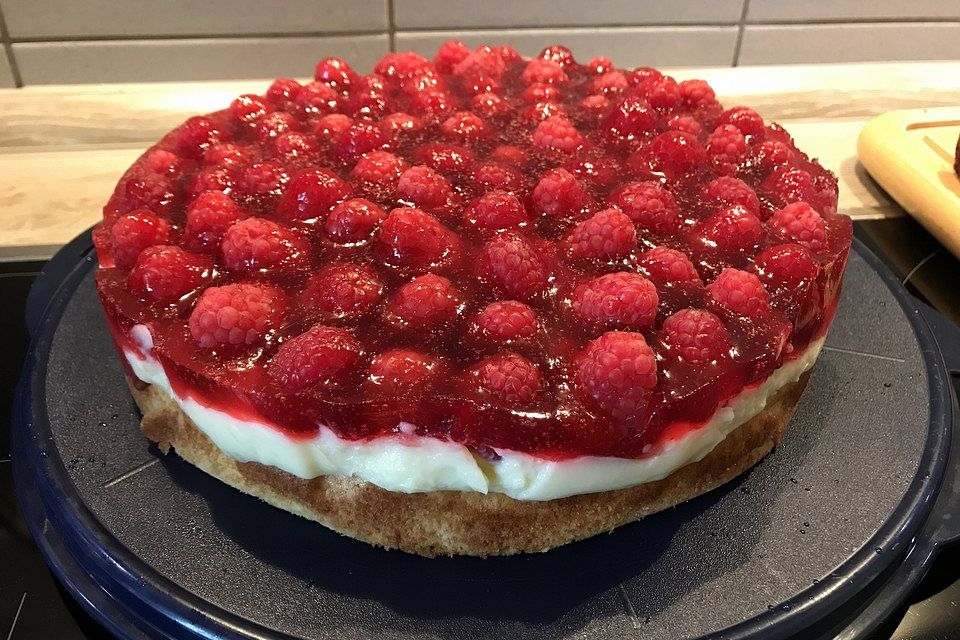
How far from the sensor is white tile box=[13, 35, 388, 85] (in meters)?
2.39

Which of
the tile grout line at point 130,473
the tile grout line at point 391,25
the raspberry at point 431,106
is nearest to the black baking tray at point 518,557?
the tile grout line at point 130,473

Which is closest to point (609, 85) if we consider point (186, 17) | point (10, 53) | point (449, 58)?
point (449, 58)

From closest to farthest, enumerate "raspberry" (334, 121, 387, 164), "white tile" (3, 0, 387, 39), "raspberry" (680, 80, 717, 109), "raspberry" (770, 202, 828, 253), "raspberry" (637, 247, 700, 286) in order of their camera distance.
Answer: "raspberry" (637, 247, 700, 286) < "raspberry" (770, 202, 828, 253) < "raspberry" (334, 121, 387, 164) < "raspberry" (680, 80, 717, 109) < "white tile" (3, 0, 387, 39)

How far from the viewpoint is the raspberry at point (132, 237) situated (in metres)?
1.34

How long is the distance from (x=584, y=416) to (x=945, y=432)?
27.4 inches

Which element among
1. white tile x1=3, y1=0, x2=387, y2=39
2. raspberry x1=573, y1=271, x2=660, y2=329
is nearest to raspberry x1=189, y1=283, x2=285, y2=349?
raspberry x1=573, y1=271, x2=660, y2=329

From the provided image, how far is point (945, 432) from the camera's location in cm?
137

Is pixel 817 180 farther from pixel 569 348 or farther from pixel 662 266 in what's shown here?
pixel 569 348

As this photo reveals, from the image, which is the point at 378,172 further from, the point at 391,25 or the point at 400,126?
the point at 391,25

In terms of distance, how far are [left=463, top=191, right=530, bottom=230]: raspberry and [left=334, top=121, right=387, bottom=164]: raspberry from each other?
0.32 meters

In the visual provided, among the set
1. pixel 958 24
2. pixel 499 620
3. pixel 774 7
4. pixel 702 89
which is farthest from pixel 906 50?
pixel 499 620

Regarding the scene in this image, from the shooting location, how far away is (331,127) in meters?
1.69

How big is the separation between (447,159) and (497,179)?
120 millimetres

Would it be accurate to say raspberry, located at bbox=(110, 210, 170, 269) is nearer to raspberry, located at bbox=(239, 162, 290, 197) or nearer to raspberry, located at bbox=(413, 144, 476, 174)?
raspberry, located at bbox=(239, 162, 290, 197)
